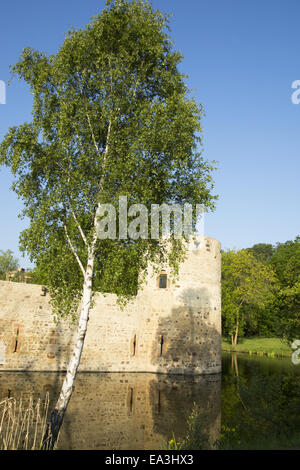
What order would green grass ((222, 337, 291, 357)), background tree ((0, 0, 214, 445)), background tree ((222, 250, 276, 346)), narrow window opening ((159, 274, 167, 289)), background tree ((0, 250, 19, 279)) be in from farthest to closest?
background tree ((0, 250, 19, 279)) → background tree ((222, 250, 276, 346)) → green grass ((222, 337, 291, 357)) → narrow window opening ((159, 274, 167, 289)) → background tree ((0, 0, 214, 445))

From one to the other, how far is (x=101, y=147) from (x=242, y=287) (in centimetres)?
3005

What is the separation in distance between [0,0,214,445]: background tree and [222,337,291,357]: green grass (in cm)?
2785

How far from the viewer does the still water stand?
7.98m

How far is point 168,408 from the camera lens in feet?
38.0

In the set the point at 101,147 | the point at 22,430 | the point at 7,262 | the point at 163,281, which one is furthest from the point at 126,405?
the point at 7,262

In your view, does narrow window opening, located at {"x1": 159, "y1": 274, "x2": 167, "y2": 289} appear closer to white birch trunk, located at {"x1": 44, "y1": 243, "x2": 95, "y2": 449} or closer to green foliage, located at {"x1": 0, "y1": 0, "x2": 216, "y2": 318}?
green foliage, located at {"x1": 0, "y1": 0, "x2": 216, "y2": 318}

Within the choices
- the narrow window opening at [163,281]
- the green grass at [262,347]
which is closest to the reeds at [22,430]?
the narrow window opening at [163,281]

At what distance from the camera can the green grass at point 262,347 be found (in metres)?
33.8

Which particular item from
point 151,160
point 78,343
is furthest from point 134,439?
point 151,160

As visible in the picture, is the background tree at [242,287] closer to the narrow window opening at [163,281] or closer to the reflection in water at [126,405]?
the narrow window opening at [163,281]

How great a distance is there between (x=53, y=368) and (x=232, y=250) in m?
27.4

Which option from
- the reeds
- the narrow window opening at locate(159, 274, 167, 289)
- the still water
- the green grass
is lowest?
the green grass

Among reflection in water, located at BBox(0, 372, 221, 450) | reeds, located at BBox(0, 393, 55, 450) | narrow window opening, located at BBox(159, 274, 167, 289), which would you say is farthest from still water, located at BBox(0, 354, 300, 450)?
narrow window opening, located at BBox(159, 274, 167, 289)
